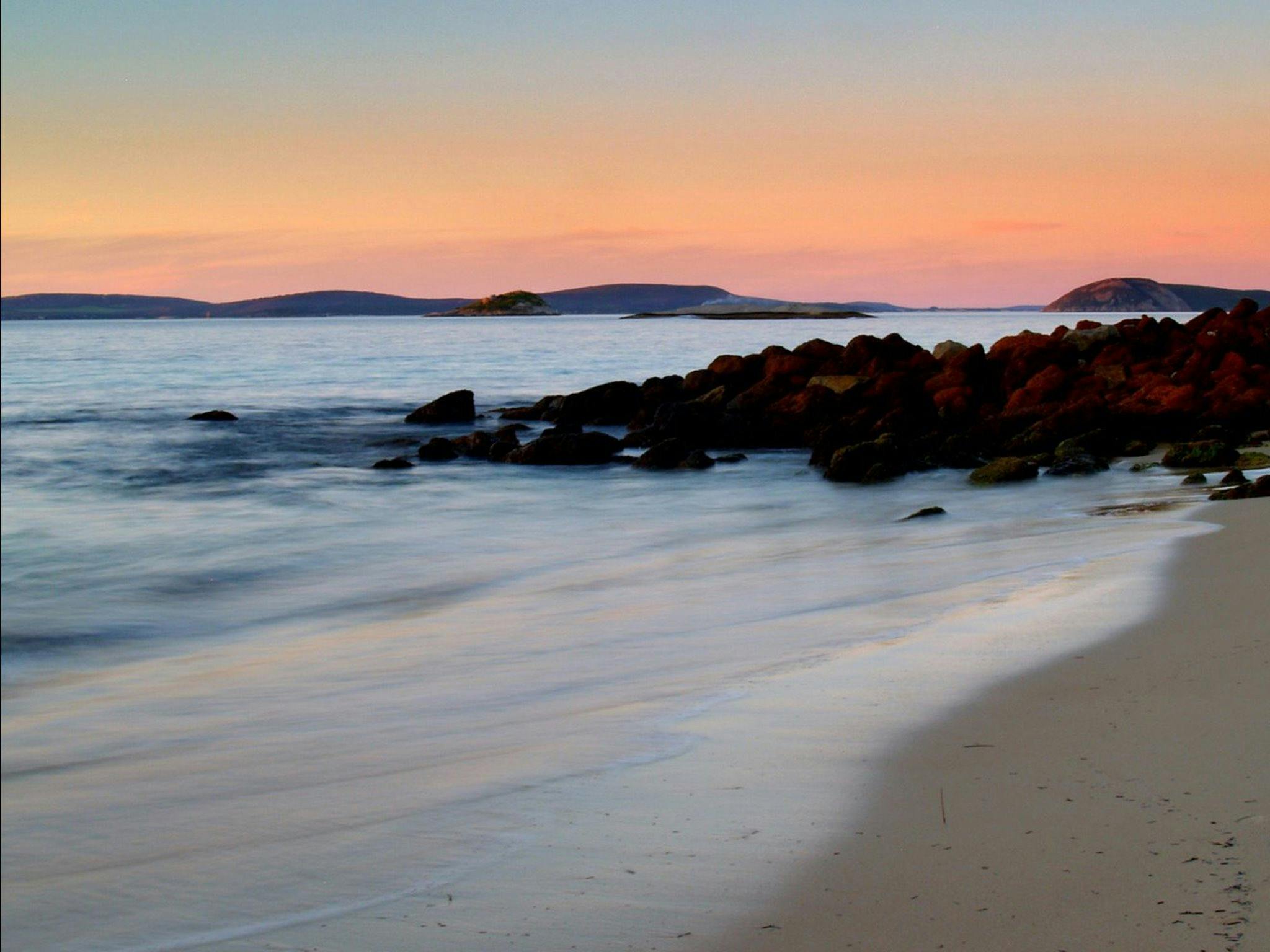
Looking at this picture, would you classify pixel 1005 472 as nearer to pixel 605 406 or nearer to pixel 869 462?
pixel 869 462

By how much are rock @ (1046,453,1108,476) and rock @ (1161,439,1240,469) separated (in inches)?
28.8

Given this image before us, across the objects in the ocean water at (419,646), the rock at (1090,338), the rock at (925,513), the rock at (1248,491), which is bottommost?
the ocean water at (419,646)

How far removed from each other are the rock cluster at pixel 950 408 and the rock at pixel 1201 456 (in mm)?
17

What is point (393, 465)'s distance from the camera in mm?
18859

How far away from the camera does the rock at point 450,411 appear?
2612 centimetres

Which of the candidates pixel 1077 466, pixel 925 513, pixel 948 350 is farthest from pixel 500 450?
pixel 948 350

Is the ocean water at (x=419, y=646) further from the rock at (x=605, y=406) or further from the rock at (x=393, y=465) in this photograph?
the rock at (x=605, y=406)

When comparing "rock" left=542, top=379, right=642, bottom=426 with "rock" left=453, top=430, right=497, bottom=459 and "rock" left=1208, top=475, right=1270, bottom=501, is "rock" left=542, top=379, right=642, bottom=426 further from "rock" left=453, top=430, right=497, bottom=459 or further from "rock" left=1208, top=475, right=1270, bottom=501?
"rock" left=1208, top=475, right=1270, bottom=501

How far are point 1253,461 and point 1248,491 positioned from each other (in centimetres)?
315

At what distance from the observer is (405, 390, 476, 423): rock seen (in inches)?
1029

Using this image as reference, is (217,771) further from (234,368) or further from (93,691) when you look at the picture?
(234,368)

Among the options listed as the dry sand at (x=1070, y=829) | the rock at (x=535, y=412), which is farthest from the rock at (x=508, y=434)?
the dry sand at (x=1070, y=829)

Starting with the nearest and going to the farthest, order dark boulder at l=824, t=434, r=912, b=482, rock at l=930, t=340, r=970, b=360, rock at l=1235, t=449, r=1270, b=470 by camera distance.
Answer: rock at l=1235, t=449, r=1270, b=470, dark boulder at l=824, t=434, r=912, b=482, rock at l=930, t=340, r=970, b=360

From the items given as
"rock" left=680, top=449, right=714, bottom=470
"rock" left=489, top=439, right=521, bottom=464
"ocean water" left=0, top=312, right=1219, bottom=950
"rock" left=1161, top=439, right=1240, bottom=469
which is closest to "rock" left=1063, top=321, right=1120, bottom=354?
"ocean water" left=0, top=312, right=1219, bottom=950
